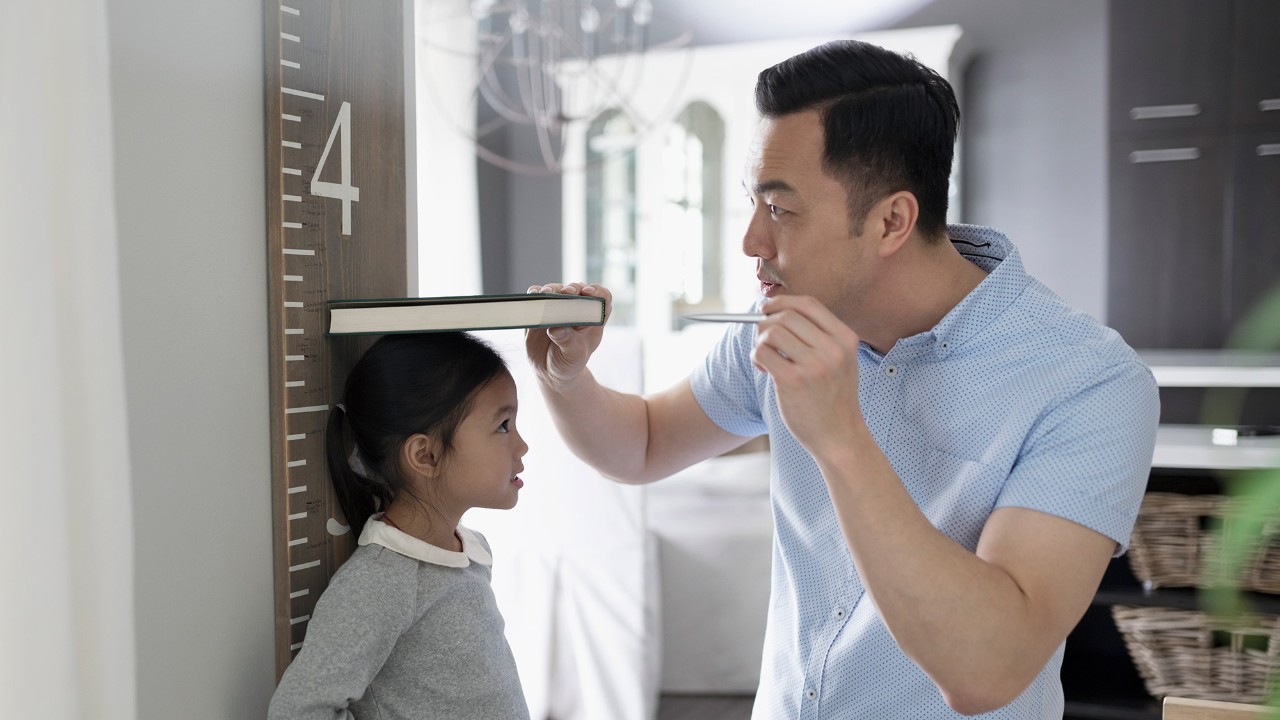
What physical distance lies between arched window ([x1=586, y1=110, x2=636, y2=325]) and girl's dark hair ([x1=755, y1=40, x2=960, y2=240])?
388cm

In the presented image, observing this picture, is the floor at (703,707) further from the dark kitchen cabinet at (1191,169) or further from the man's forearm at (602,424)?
the dark kitchen cabinet at (1191,169)

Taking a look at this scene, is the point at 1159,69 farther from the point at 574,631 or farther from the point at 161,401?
the point at 161,401

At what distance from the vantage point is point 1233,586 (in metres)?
0.42

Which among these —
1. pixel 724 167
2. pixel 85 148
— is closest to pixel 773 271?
pixel 85 148

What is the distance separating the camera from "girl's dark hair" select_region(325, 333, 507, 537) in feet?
3.35

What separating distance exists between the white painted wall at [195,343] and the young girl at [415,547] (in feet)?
0.24

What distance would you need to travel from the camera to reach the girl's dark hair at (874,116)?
120cm

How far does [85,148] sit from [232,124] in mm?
216

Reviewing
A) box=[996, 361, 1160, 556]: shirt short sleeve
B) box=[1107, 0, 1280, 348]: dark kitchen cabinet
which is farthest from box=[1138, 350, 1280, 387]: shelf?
box=[996, 361, 1160, 556]: shirt short sleeve

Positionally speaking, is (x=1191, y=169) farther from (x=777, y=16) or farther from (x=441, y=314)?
(x=441, y=314)

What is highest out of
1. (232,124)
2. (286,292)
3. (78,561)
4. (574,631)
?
(232,124)

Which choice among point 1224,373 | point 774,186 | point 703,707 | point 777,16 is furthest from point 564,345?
point 777,16

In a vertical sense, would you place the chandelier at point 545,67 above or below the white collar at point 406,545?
above

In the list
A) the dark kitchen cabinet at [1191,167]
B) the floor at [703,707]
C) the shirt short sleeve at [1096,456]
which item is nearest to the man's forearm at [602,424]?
the shirt short sleeve at [1096,456]
